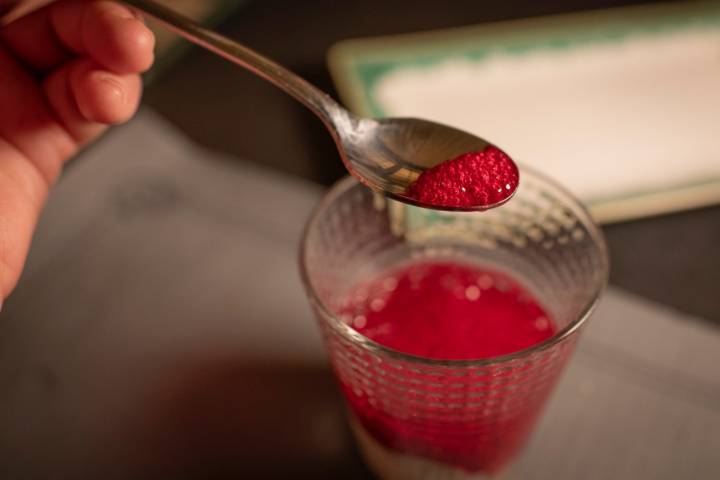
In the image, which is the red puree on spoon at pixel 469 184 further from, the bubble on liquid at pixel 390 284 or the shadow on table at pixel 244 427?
the shadow on table at pixel 244 427

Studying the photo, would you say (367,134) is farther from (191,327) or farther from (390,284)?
(191,327)

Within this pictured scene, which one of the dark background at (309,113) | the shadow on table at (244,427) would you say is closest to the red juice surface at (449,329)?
the shadow on table at (244,427)

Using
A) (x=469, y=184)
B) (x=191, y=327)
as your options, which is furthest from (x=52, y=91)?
(x=469, y=184)

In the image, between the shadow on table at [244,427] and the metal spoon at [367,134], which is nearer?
the metal spoon at [367,134]

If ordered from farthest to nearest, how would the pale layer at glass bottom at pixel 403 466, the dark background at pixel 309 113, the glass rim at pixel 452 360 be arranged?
the dark background at pixel 309 113, the pale layer at glass bottom at pixel 403 466, the glass rim at pixel 452 360

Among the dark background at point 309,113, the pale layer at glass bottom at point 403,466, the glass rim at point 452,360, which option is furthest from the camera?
the dark background at point 309,113

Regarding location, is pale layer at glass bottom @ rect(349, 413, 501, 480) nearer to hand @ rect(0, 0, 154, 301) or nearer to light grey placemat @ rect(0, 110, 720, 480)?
light grey placemat @ rect(0, 110, 720, 480)

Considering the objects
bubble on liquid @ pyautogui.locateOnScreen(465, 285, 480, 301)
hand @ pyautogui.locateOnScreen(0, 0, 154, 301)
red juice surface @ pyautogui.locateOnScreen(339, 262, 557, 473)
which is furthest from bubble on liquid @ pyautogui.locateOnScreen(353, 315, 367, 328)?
hand @ pyautogui.locateOnScreen(0, 0, 154, 301)
